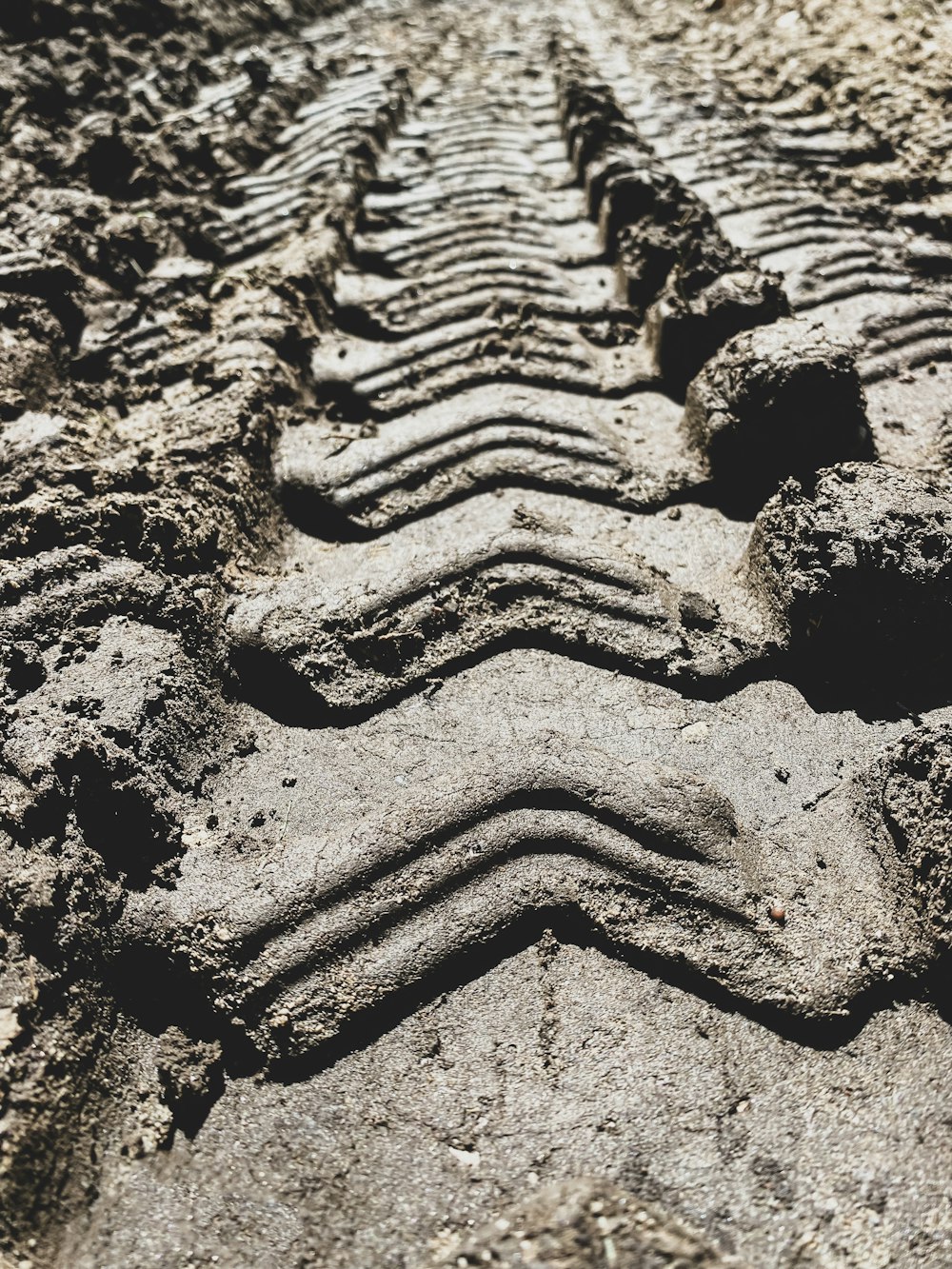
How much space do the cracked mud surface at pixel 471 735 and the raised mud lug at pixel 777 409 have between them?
1 cm

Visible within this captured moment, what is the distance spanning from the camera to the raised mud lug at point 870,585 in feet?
6.30

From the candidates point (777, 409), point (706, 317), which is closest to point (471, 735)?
point (777, 409)

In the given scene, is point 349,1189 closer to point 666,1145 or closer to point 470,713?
point 666,1145

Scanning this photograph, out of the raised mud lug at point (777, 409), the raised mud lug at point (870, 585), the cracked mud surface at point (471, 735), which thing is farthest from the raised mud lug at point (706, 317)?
the raised mud lug at point (870, 585)

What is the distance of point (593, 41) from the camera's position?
608cm

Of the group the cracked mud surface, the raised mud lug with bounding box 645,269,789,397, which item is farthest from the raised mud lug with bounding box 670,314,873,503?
the raised mud lug with bounding box 645,269,789,397

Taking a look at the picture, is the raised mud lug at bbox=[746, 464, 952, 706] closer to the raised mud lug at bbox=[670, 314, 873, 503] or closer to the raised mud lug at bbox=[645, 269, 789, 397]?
the raised mud lug at bbox=[670, 314, 873, 503]

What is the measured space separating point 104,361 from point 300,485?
3.13ft

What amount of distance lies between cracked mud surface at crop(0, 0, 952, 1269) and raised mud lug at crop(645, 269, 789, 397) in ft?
0.05

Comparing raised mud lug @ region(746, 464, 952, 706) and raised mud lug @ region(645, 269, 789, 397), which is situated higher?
raised mud lug @ region(645, 269, 789, 397)

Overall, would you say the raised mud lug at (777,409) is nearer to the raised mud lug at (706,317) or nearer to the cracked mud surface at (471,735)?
the cracked mud surface at (471,735)

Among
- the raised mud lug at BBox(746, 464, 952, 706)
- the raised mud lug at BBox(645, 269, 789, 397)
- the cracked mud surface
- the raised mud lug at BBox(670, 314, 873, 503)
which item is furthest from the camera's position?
the raised mud lug at BBox(645, 269, 789, 397)

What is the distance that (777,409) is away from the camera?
234cm

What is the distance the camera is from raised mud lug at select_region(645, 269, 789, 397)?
272 centimetres
